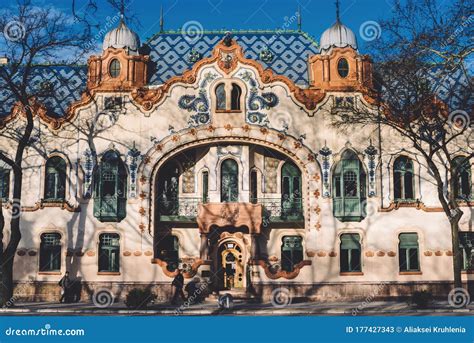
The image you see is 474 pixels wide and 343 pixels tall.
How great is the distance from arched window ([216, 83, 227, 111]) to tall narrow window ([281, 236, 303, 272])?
23.8ft

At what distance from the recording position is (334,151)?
96.0 feet

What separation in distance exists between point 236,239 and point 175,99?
24.9ft

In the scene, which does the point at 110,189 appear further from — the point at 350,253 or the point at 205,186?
the point at 350,253

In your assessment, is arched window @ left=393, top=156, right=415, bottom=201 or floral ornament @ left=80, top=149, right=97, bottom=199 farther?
arched window @ left=393, top=156, right=415, bottom=201

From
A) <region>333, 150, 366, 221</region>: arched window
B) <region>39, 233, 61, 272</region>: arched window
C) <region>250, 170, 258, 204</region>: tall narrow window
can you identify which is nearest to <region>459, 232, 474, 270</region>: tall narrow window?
<region>333, 150, 366, 221</region>: arched window

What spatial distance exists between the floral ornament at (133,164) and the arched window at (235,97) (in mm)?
5202

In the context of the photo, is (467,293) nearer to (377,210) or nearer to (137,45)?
(377,210)

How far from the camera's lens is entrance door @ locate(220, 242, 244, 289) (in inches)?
1177

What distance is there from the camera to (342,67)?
30453mm

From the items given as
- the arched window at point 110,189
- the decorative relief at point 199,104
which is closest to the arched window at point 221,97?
the decorative relief at point 199,104

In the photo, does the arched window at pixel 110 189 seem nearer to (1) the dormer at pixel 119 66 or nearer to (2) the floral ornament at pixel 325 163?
(1) the dormer at pixel 119 66

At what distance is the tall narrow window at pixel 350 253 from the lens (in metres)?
28.6

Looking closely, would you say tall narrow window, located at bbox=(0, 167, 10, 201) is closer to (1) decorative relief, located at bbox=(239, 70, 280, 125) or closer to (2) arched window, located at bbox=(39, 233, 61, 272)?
(2) arched window, located at bbox=(39, 233, 61, 272)
